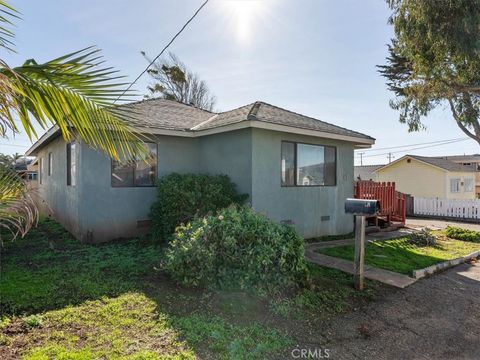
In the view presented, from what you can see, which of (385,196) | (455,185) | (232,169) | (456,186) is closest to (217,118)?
(232,169)

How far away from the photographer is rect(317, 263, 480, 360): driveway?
357cm

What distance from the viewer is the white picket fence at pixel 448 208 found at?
16047 mm

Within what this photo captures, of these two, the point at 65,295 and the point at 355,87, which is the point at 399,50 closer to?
the point at 355,87

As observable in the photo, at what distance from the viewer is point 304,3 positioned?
7477 millimetres

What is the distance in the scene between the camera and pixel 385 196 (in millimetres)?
12188

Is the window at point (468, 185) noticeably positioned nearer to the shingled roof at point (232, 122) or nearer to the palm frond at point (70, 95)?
the shingled roof at point (232, 122)

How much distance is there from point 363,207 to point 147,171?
6156 millimetres

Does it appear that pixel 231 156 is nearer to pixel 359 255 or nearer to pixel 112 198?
pixel 112 198

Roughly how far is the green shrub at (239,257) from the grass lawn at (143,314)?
0.20 metres

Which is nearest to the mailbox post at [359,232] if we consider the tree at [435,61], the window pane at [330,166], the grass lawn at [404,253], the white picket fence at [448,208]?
the grass lawn at [404,253]

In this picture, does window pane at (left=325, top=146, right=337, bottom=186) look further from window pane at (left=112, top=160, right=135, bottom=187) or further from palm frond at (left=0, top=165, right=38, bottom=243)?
palm frond at (left=0, top=165, right=38, bottom=243)

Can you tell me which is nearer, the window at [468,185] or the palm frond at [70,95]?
the palm frond at [70,95]

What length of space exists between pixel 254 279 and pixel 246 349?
1210mm

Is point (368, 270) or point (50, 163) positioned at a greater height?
point (50, 163)
